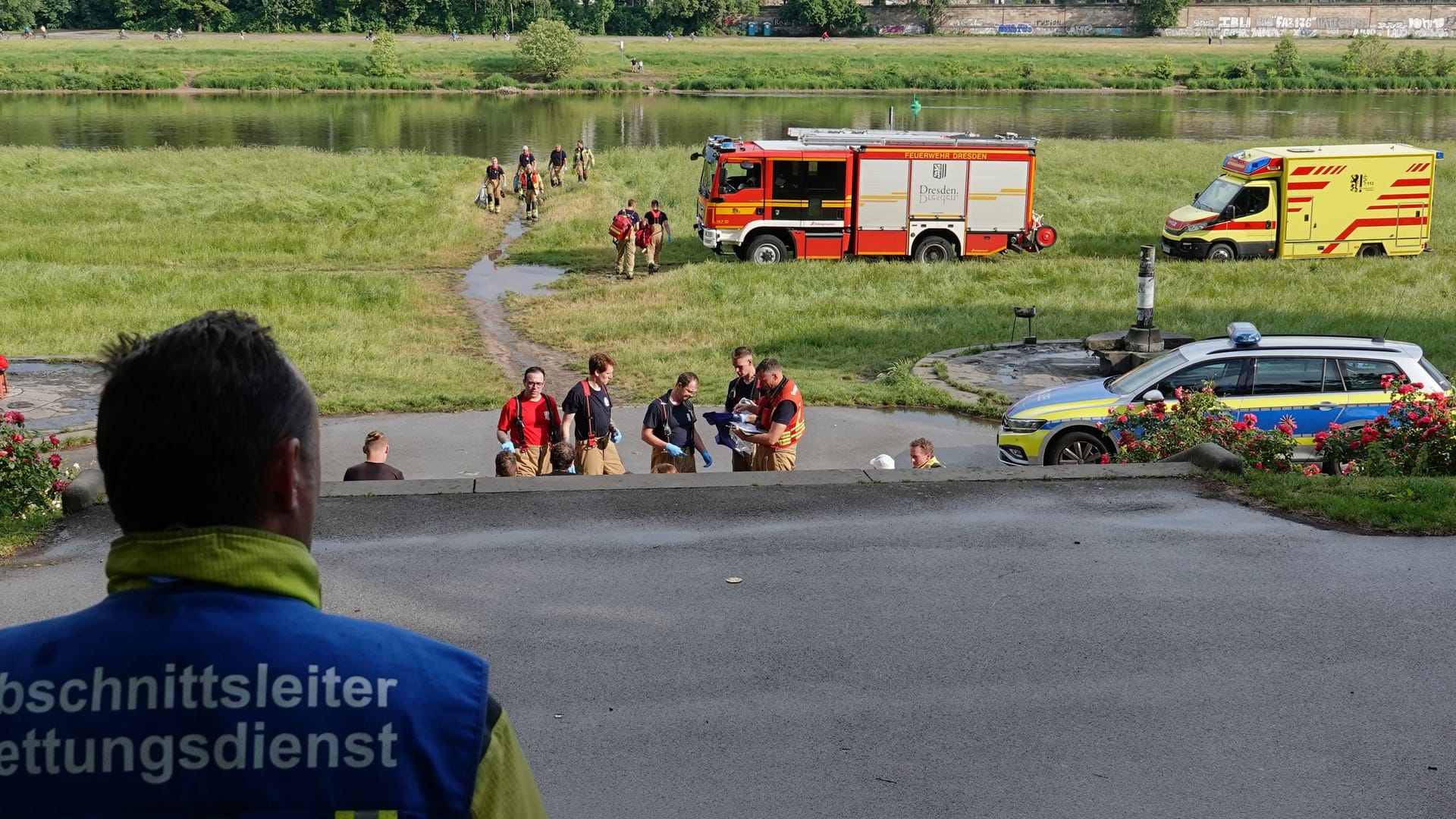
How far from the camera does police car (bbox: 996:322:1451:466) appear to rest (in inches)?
571

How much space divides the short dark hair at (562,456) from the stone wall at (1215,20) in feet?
444

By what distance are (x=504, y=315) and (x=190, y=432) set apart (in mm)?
23761

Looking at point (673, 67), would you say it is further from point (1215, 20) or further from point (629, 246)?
point (629, 246)

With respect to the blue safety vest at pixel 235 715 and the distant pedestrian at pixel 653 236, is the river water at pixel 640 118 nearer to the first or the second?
the distant pedestrian at pixel 653 236

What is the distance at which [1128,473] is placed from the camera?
456 inches

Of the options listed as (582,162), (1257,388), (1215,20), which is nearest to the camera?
(1257,388)

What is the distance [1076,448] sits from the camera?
15.1 m

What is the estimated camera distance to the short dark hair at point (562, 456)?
1262 cm

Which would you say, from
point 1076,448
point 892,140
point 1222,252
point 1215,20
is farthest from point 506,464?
point 1215,20

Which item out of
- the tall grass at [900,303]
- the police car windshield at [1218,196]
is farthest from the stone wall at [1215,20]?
the police car windshield at [1218,196]

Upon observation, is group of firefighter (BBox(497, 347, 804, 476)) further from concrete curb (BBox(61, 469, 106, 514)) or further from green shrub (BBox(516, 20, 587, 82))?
green shrub (BBox(516, 20, 587, 82))

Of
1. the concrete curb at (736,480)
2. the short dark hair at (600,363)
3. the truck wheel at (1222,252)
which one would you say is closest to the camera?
the concrete curb at (736,480)

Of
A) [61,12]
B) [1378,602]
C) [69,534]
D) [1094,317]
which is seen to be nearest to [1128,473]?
[1378,602]

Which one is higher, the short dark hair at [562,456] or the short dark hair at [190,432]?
the short dark hair at [190,432]
